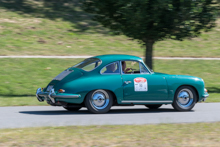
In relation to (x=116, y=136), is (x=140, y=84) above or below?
above

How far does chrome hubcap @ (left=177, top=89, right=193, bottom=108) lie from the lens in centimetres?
980

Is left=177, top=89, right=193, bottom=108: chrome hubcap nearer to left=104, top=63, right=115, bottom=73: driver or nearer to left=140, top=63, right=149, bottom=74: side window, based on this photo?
left=140, top=63, right=149, bottom=74: side window

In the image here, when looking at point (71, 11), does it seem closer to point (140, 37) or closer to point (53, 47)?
point (53, 47)

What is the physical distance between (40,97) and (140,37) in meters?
5.17

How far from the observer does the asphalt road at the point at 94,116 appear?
768cm

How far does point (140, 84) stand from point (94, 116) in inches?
59.5

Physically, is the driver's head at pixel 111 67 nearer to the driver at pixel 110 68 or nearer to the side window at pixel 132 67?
the driver at pixel 110 68

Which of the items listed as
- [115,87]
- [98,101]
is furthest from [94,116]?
[115,87]

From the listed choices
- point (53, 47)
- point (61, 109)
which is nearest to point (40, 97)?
point (61, 109)

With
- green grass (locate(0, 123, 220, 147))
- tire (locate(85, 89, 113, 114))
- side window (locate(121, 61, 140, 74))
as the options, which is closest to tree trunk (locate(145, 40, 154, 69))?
side window (locate(121, 61, 140, 74))

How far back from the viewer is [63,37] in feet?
81.3

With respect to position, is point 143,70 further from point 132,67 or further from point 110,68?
point 110,68

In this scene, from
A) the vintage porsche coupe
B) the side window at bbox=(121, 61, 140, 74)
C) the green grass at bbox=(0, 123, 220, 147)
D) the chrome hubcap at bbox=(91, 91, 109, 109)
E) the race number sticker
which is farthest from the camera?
the side window at bbox=(121, 61, 140, 74)

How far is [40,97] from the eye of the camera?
9375 millimetres
